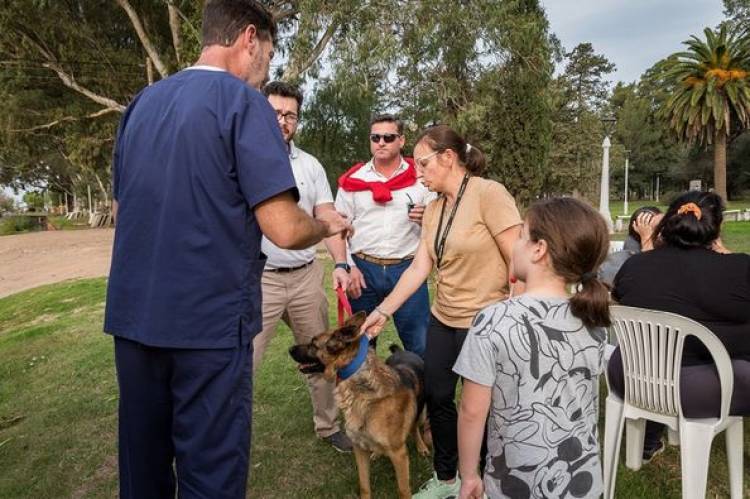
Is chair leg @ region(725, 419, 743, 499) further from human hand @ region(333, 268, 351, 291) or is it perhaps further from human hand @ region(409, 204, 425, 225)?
human hand @ region(333, 268, 351, 291)

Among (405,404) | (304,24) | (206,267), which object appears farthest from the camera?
(304,24)

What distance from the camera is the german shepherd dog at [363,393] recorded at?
324cm

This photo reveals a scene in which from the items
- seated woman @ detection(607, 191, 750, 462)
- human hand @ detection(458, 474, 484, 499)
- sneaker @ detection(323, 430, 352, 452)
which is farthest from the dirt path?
human hand @ detection(458, 474, 484, 499)

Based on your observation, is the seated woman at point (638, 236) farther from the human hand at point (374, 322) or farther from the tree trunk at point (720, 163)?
the tree trunk at point (720, 163)

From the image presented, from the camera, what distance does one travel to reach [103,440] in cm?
459

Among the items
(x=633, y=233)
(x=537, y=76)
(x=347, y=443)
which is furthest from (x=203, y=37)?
(x=537, y=76)

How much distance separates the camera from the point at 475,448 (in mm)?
2068

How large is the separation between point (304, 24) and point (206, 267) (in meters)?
16.7

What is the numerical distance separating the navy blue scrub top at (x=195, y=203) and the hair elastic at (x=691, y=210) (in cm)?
258

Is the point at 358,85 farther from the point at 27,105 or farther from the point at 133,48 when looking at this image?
the point at 27,105

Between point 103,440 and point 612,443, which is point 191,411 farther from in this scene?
point 103,440

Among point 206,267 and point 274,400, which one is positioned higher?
point 206,267

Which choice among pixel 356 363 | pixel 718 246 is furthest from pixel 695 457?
pixel 356 363

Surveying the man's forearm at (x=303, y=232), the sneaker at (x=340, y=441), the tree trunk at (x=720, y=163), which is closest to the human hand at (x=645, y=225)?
the sneaker at (x=340, y=441)
